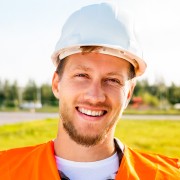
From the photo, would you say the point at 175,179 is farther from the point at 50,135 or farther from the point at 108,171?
the point at 50,135

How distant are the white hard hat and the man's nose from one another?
0.77 feet

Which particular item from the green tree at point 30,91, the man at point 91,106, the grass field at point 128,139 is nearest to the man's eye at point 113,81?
the man at point 91,106

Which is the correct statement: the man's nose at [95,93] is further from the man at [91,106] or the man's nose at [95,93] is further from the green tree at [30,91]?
the green tree at [30,91]

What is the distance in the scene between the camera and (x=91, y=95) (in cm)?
213

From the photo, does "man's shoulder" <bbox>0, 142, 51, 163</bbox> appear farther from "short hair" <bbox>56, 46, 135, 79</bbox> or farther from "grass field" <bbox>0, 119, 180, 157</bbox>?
"grass field" <bbox>0, 119, 180, 157</bbox>

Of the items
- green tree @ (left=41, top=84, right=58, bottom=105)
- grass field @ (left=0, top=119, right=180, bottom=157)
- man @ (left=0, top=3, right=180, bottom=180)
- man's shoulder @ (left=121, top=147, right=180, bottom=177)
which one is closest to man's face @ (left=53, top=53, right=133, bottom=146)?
man @ (left=0, top=3, right=180, bottom=180)

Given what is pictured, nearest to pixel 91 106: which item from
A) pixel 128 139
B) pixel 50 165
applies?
pixel 50 165

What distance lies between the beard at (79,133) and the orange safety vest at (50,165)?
7.5 inches

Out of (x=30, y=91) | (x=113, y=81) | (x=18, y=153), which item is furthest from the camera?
(x=30, y=91)

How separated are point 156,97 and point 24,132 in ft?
118

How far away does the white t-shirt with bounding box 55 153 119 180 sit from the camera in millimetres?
2188

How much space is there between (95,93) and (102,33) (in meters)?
0.39

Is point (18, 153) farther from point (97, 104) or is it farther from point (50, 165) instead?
point (97, 104)

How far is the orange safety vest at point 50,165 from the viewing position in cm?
221
